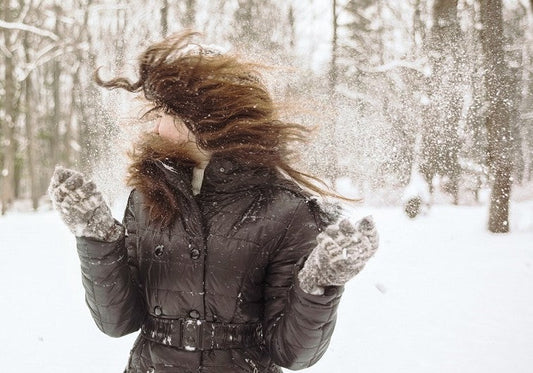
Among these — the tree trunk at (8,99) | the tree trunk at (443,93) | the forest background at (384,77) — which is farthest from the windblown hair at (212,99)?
the tree trunk at (8,99)

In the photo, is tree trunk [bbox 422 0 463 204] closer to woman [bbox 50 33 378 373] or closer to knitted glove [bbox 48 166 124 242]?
woman [bbox 50 33 378 373]

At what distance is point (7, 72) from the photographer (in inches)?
527

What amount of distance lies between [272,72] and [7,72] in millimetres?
13872

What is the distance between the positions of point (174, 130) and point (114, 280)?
0.46 meters

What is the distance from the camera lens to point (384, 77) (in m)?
14.1

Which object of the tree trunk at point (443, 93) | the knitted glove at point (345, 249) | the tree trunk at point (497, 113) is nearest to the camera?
the knitted glove at point (345, 249)

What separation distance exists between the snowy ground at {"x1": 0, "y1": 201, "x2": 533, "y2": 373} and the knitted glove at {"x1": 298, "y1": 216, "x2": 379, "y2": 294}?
10.7ft

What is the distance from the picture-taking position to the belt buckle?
1.37 metres

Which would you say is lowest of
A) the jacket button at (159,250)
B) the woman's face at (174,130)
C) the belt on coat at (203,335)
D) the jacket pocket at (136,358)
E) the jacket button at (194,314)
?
the jacket pocket at (136,358)

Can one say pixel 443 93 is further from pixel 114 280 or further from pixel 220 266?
pixel 114 280

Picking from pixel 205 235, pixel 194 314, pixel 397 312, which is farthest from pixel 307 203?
pixel 397 312

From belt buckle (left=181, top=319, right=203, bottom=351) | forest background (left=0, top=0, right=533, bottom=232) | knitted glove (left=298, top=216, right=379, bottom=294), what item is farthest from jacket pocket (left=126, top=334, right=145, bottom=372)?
forest background (left=0, top=0, right=533, bottom=232)

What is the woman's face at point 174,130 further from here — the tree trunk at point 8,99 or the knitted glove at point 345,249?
the tree trunk at point 8,99

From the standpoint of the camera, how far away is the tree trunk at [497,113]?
29.5ft
